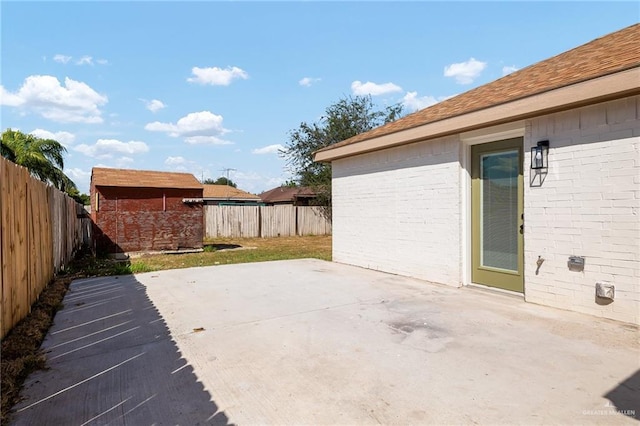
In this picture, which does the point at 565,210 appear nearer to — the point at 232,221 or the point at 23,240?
the point at 23,240

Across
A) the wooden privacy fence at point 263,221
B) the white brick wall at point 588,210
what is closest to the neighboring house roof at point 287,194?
the wooden privacy fence at point 263,221

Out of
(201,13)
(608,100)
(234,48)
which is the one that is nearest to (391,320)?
(608,100)

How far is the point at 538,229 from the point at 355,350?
3266mm

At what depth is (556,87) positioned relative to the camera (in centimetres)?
441

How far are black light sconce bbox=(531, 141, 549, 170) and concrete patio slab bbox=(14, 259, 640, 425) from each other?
1.91 metres

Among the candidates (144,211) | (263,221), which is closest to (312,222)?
(263,221)

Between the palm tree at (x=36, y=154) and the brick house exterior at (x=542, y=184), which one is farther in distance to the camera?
the palm tree at (x=36, y=154)

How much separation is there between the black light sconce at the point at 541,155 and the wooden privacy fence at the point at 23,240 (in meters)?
6.20

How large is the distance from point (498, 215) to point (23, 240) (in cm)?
657

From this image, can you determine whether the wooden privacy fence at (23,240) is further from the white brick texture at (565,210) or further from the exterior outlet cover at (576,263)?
the exterior outlet cover at (576,263)

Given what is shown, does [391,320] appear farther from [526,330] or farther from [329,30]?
[329,30]

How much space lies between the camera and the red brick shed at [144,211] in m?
11.4

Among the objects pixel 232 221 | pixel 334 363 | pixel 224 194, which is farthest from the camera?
pixel 224 194

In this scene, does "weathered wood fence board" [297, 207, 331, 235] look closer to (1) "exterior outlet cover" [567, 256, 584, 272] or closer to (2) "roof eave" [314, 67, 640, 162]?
(2) "roof eave" [314, 67, 640, 162]
